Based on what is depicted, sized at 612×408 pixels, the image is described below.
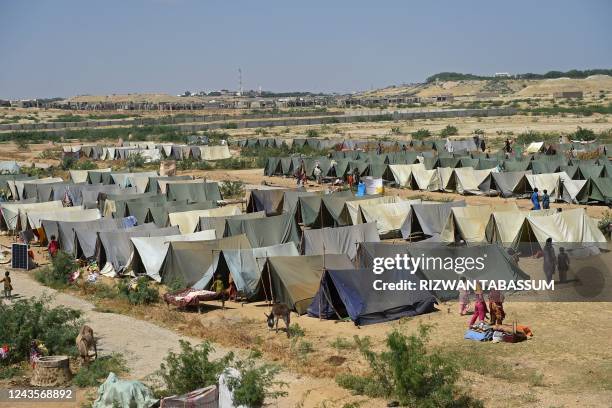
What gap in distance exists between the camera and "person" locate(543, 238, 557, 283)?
62.0ft

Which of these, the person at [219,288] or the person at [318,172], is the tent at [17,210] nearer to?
the person at [219,288]

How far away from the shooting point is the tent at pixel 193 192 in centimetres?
3209

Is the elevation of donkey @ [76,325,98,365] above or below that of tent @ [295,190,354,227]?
below

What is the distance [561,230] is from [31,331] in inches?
527

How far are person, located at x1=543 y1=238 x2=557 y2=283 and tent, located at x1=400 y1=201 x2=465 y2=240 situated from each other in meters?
5.88

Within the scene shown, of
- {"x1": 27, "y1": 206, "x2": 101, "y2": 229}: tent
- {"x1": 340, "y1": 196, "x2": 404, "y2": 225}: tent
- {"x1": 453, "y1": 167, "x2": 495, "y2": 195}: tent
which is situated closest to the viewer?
{"x1": 340, "y1": 196, "x2": 404, "y2": 225}: tent

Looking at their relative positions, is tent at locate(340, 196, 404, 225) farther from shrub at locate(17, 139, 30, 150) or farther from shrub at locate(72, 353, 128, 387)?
shrub at locate(17, 139, 30, 150)

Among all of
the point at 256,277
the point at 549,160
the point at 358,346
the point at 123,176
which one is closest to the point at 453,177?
the point at 549,160

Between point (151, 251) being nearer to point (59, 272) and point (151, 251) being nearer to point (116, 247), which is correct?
point (116, 247)

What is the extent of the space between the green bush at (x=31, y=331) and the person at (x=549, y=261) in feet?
33.5

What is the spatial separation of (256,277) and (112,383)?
7.61 metres

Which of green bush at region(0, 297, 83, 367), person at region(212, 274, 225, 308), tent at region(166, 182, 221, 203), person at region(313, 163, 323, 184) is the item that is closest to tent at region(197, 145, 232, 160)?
person at region(313, 163, 323, 184)

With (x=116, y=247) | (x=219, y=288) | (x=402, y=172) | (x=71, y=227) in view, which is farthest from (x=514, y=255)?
(x=402, y=172)

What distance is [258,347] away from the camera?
618 inches
